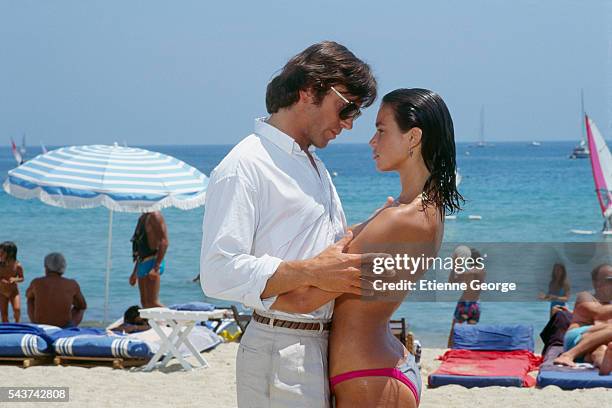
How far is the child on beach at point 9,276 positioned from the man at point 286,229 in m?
8.32

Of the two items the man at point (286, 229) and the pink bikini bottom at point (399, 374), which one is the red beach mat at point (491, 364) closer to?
the pink bikini bottom at point (399, 374)

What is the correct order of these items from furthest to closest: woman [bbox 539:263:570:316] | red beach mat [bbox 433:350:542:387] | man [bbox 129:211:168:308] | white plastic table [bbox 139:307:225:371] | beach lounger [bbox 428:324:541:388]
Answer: man [bbox 129:211:168:308] < woman [bbox 539:263:570:316] < white plastic table [bbox 139:307:225:371] < red beach mat [bbox 433:350:542:387] < beach lounger [bbox 428:324:541:388]

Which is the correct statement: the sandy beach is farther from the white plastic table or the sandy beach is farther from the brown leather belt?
the brown leather belt

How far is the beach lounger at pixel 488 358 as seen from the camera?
7.45m

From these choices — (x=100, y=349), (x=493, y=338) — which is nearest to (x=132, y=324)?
(x=100, y=349)

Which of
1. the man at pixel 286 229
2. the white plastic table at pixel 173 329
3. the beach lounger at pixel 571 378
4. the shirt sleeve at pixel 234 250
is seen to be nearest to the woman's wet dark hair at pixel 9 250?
the white plastic table at pixel 173 329

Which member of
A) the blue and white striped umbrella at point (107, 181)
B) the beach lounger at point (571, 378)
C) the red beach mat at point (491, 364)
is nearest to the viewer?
the beach lounger at point (571, 378)

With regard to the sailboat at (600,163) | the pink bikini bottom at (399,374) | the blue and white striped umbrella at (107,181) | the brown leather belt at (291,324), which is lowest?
the sailboat at (600,163)

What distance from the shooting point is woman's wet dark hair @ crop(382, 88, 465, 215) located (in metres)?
2.65

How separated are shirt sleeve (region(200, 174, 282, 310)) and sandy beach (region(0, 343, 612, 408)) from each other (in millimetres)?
4559

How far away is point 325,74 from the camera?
2.70 meters

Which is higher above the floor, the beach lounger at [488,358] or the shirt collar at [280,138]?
the shirt collar at [280,138]

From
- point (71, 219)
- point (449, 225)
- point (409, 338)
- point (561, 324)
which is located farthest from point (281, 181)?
point (71, 219)

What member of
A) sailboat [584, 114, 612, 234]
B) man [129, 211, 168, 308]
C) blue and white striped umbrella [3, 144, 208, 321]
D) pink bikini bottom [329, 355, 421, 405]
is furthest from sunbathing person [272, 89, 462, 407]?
sailboat [584, 114, 612, 234]
